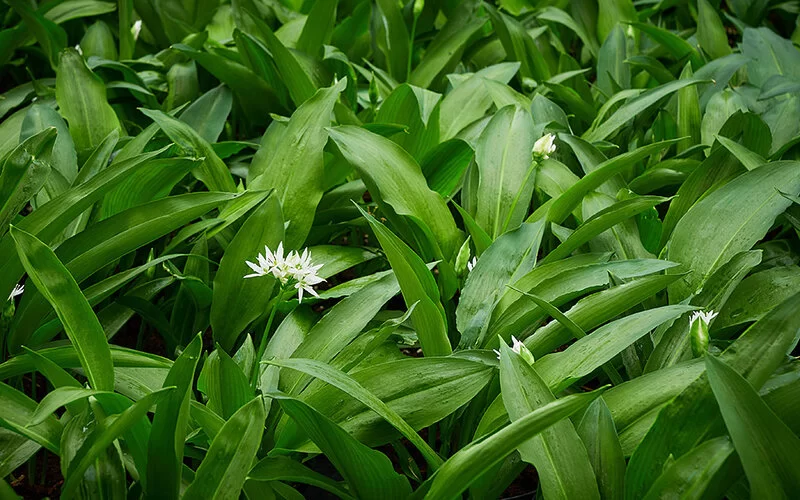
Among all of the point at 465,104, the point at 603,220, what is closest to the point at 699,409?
the point at 603,220

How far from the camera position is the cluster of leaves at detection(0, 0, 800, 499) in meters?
1.26

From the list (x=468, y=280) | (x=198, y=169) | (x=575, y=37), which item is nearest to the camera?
(x=468, y=280)

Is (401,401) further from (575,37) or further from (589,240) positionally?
(575,37)

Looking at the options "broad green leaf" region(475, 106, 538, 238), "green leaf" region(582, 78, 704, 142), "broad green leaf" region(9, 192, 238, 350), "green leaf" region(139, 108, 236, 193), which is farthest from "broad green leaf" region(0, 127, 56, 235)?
"green leaf" region(582, 78, 704, 142)

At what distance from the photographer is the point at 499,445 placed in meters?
1.11

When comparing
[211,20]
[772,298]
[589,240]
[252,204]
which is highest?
[211,20]

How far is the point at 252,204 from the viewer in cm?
183

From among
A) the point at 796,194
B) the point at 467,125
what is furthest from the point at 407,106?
the point at 796,194

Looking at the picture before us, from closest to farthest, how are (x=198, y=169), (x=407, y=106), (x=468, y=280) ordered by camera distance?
(x=468, y=280)
(x=198, y=169)
(x=407, y=106)

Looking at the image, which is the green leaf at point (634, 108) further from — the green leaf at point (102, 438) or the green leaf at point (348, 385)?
the green leaf at point (102, 438)

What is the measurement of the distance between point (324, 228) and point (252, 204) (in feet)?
0.91

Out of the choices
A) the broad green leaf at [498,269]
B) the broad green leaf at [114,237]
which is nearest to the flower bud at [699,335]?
the broad green leaf at [498,269]

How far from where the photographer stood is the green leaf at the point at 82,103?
2223mm

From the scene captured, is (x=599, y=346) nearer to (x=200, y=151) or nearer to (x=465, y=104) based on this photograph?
(x=200, y=151)
